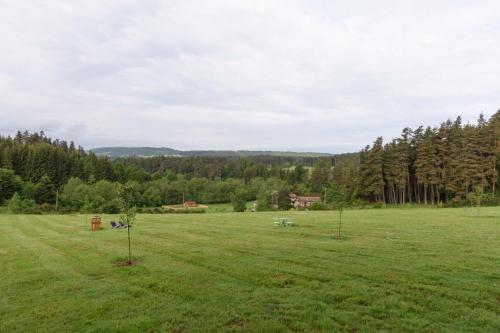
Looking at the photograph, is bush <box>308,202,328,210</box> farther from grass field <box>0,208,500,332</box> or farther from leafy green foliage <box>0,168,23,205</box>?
leafy green foliage <box>0,168,23,205</box>

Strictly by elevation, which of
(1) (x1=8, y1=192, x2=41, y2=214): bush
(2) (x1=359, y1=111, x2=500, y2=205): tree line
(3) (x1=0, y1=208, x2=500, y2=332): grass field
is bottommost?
(1) (x1=8, y1=192, x2=41, y2=214): bush

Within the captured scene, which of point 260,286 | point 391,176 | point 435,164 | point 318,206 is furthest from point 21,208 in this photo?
point 435,164

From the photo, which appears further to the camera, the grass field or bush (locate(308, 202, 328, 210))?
bush (locate(308, 202, 328, 210))

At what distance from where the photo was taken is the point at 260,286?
368 inches

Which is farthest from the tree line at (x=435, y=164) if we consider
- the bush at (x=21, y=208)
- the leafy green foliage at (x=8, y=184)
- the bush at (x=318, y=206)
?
the leafy green foliage at (x=8, y=184)

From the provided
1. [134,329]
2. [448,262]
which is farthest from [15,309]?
[448,262]

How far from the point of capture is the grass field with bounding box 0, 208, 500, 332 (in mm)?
7066

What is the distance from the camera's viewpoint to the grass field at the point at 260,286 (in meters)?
7.07

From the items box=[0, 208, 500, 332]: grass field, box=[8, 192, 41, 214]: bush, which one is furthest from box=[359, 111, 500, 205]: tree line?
box=[8, 192, 41, 214]: bush

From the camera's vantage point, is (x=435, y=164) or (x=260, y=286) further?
(x=435, y=164)

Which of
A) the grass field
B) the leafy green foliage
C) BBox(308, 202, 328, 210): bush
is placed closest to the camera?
the grass field

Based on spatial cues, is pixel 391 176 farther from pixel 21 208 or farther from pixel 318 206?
pixel 21 208

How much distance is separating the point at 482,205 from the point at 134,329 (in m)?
49.3

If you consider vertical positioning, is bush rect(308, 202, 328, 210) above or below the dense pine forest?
below
